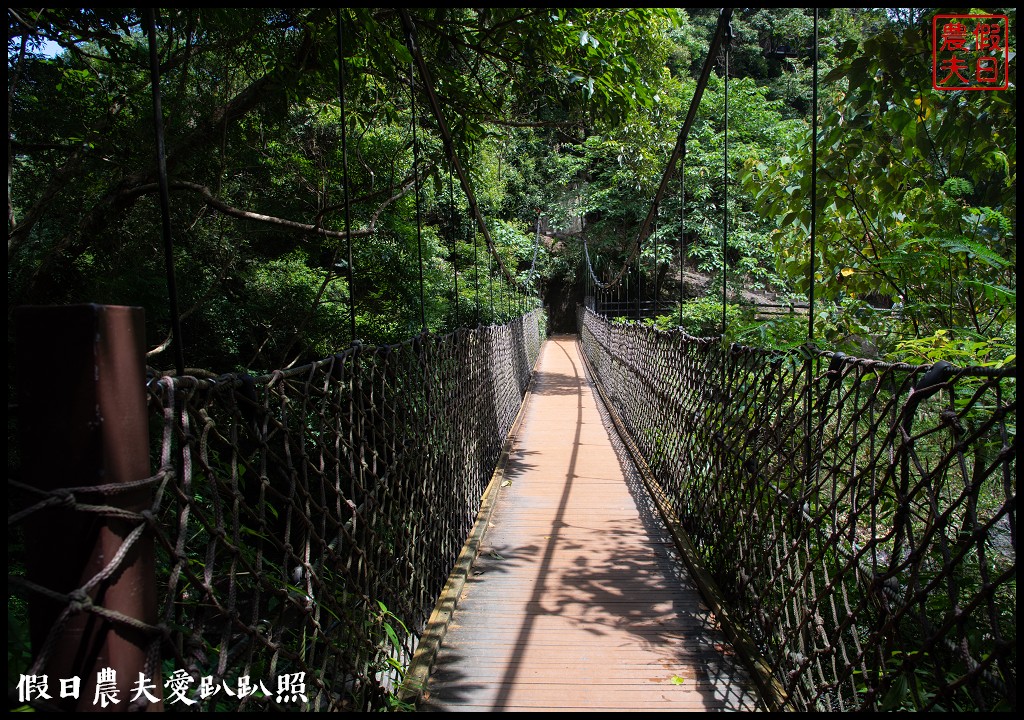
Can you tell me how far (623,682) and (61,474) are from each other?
147 cm

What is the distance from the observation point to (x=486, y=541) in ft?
9.15

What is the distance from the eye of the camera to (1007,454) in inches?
30.9

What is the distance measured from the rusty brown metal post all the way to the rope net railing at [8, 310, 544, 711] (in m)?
0.01

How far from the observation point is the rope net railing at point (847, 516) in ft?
2.97

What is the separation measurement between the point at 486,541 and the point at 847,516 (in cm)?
168

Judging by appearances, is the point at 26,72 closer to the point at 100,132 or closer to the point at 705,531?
the point at 100,132

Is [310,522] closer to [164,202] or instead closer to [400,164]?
[164,202]

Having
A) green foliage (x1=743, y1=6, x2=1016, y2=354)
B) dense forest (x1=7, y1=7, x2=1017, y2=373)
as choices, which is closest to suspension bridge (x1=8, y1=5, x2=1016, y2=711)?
dense forest (x1=7, y1=7, x2=1017, y2=373)

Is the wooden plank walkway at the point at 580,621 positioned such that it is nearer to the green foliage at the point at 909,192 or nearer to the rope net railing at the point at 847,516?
the rope net railing at the point at 847,516

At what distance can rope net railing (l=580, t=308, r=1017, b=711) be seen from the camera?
2.97 feet

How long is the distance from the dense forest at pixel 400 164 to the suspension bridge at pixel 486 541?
37 centimetres

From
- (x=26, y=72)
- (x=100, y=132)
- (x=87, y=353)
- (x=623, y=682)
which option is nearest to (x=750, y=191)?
(x=623, y=682)

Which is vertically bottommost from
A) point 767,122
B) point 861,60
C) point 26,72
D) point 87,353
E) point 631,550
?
point 631,550

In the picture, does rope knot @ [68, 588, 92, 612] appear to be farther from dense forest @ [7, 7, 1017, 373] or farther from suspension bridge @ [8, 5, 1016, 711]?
dense forest @ [7, 7, 1017, 373]
